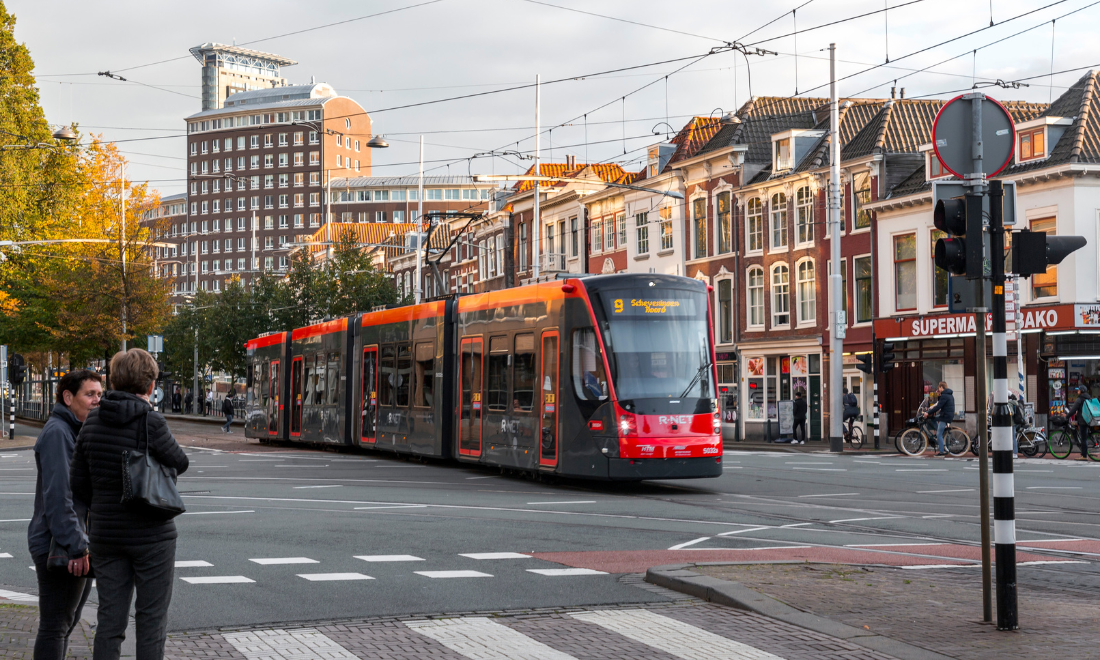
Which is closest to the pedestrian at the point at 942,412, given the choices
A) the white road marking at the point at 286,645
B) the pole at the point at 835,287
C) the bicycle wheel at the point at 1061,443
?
the bicycle wheel at the point at 1061,443

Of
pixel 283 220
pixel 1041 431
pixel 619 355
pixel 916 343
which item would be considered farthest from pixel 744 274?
pixel 283 220

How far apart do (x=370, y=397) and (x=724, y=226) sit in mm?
24539

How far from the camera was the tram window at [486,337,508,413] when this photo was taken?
2150 centimetres

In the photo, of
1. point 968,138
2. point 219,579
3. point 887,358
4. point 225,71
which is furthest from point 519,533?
point 225,71

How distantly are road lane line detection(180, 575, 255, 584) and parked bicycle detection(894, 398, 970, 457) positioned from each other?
2357cm

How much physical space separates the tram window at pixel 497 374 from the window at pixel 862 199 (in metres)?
23.8

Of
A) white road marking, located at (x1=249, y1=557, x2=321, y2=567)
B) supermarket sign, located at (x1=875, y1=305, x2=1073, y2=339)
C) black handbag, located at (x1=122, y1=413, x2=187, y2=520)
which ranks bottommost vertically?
white road marking, located at (x1=249, y1=557, x2=321, y2=567)

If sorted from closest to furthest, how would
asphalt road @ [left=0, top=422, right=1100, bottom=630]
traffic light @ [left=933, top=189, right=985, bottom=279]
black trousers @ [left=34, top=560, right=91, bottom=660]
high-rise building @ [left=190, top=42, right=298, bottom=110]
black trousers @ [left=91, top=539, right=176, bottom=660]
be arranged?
black trousers @ [left=91, top=539, right=176, bottom=660], black trousers @ [left=34, top=560, right=91, bottom=660], traffic light @ [left=933, top=189, right=985, bottom=279], asphalt road @ [left=0, top=422, right=1100, bottom=630], high-rise building @ [left=190, top=42, right=298, bottom=110]

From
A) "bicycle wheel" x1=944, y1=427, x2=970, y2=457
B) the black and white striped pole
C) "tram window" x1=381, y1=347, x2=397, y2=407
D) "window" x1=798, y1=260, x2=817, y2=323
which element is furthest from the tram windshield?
"window" x1=798, y1=260, x2=817, y2=323

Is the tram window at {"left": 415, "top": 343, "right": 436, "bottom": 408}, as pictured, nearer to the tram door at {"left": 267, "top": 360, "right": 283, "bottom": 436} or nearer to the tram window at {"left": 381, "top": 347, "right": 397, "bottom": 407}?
the tram window at {"left": 381, "top": 347, "right": 397, "bottom": 407}

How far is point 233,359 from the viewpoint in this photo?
6712 cm

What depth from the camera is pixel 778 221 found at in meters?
47.2

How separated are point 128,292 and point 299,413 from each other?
1788 cm

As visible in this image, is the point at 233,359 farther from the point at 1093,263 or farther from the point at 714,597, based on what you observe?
the point at 714,597
